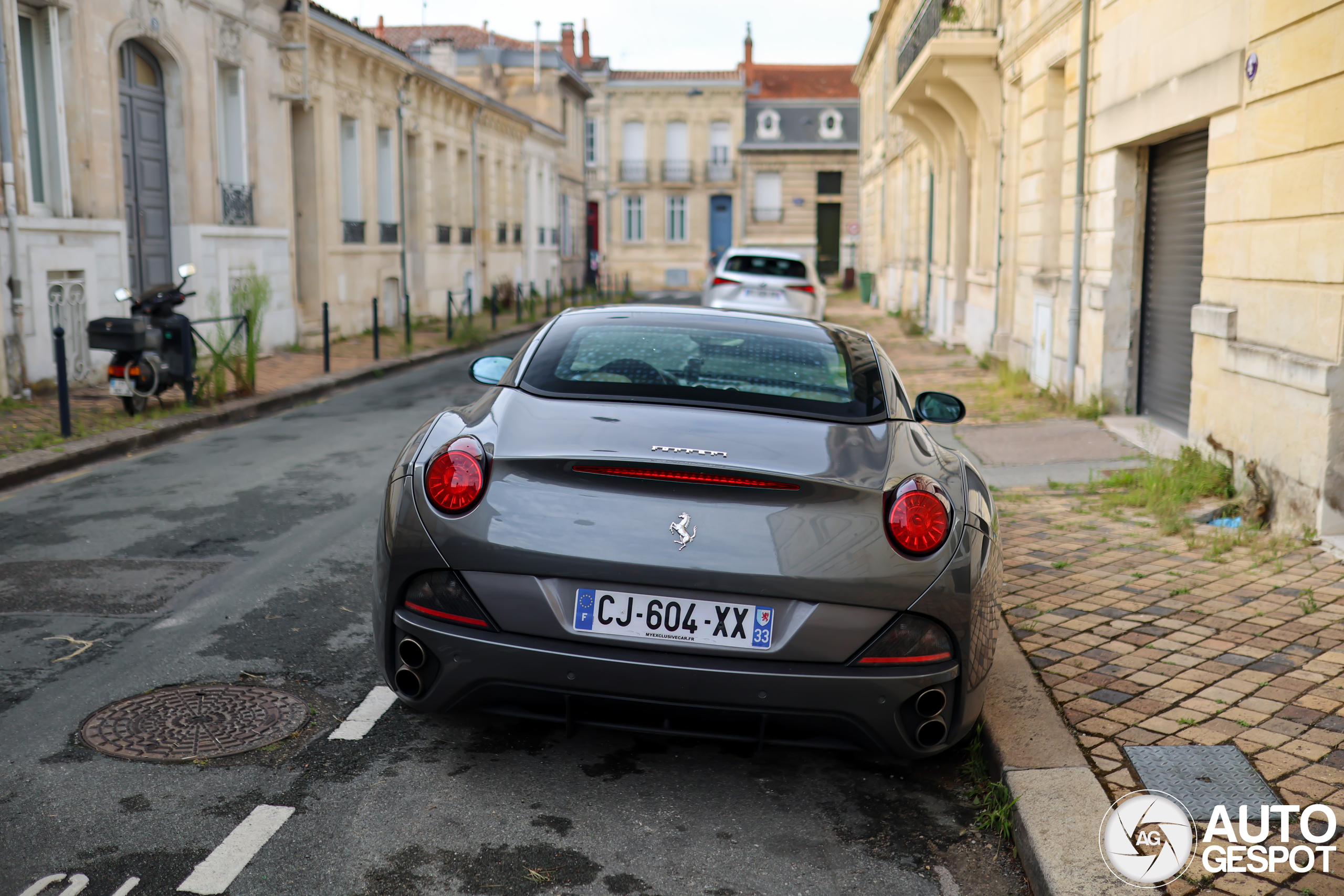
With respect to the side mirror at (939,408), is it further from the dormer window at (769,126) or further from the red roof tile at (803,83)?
the red roof tile at (803,83)

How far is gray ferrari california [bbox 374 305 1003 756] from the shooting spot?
3.33 metres

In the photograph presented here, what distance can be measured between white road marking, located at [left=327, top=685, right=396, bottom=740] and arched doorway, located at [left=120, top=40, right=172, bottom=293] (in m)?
12.9

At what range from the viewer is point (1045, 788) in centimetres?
357

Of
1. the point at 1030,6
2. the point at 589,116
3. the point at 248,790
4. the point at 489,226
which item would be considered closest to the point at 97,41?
the point at 1030,6

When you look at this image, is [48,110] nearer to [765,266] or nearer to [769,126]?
[765,266]

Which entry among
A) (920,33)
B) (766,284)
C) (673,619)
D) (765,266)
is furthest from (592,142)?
(673,619)

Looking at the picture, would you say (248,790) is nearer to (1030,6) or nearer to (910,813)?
(910,813)

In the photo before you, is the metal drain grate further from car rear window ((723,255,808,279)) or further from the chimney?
the chimney

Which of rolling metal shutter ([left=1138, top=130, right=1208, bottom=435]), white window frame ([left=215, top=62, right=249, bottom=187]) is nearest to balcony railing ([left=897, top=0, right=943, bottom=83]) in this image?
rolling metal shutter ([left=1138, top=130, right=1208, bottom=435])

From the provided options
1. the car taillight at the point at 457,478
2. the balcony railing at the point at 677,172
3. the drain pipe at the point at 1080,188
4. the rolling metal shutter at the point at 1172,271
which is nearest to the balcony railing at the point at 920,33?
the drain pipe at the point at 1080,188

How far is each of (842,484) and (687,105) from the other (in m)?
61.0

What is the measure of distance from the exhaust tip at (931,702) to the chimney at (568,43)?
61981mm

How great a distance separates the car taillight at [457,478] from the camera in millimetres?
3504

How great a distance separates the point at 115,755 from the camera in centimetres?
380
